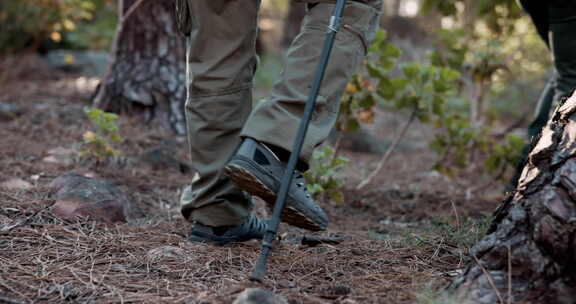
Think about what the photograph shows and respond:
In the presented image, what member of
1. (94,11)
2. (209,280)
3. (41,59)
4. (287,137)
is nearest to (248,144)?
(287,137)

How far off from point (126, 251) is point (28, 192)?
2.93 ft

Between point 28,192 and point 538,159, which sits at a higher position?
point 538,159

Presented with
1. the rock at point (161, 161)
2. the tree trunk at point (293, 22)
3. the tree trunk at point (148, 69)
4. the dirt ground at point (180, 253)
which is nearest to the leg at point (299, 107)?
the dirt ground at point (180, 253)

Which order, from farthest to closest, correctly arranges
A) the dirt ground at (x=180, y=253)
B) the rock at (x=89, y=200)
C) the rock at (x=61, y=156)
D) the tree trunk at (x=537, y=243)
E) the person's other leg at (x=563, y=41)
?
the rock at (x=61, y=156) < the person's other leg at (x=563, y=41) < the rock at (x=89, y=200) < the dirt ground at (x=180, y=253) < the tree trunk at (x=537, y=243)

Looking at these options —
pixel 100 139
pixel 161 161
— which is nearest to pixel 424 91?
pixel 161 161

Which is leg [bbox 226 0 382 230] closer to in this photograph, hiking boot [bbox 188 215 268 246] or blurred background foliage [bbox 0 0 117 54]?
hiking boot [bbox 188 215 268 246]

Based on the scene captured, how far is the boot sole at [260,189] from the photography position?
1.74 meters

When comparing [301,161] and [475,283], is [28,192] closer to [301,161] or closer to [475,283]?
[301,161]

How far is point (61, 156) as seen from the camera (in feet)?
11.4

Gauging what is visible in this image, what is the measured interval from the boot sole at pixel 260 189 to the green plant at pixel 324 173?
1.15 m

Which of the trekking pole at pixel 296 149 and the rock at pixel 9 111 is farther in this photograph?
the rock at pixel 9 111

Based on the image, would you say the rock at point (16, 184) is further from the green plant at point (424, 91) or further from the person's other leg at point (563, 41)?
the person's other leg at point (563, 41)

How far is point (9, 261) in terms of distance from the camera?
6.10ft

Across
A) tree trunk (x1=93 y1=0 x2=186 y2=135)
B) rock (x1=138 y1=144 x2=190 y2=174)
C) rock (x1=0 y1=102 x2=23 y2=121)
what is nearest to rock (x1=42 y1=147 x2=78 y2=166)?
rock (x1=138 y1=144 x2=190 y2=174)
